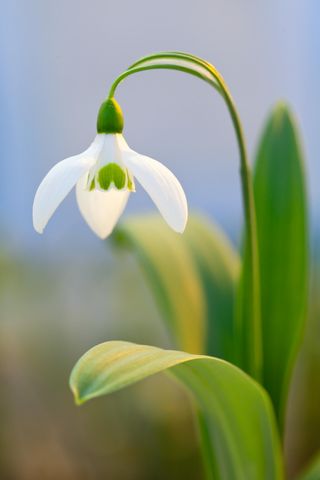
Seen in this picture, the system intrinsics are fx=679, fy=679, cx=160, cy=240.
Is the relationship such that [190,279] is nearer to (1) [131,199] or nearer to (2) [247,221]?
(2) [247,221]

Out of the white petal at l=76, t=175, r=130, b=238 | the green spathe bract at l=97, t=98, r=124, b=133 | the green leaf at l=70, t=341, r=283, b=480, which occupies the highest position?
the green spathe bract at l=97, t=98, r=124, b=133

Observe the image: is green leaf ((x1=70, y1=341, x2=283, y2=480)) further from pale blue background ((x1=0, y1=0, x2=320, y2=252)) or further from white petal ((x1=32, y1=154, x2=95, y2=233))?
pale blue background ((x1=0, y1=0, x2=320, y2=252))

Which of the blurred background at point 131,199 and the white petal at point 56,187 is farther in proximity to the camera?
the blurred background at point 131,199

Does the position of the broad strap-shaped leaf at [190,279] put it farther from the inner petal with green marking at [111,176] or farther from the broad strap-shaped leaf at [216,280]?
the inner petal with green marking at [111,176]

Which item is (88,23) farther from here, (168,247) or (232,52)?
(168,247)

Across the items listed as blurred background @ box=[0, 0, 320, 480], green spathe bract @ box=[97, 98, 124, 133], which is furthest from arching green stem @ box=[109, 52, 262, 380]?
blurred background @ box=[0, 0, 320, 480]

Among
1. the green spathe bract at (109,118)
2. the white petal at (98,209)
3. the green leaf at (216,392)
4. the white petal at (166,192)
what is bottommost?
the green leaf at (216,392)

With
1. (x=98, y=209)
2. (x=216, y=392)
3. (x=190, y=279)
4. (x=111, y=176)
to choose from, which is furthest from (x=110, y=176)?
(x=190, y=279)

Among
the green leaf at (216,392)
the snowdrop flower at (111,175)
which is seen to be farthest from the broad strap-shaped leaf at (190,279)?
the snowdrop flower at (111,175)

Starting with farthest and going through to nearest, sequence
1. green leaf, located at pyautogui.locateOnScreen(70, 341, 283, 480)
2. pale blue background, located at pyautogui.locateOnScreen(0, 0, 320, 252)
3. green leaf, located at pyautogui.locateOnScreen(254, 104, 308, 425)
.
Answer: pale blue background, located at pyautogui.locateOnScreen(0, 0, 320, 252), green leaf, located at pyautogui.locateOnScreen(254, 104, 308, 425), green leaf, located at pyautogui.locateOnScreen(70, 341, 283, 480)
